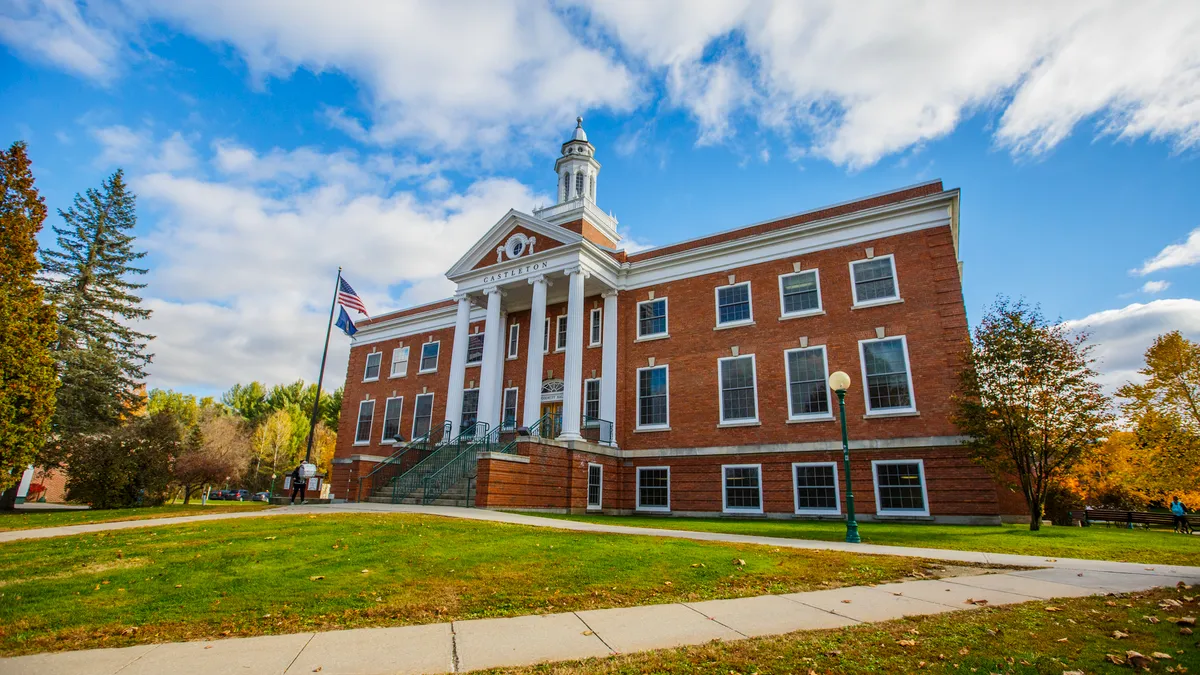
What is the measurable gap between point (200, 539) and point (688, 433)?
17324 millimetres

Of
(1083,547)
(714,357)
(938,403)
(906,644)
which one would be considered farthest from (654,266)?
(906,644)

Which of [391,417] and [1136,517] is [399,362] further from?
[1136,517]

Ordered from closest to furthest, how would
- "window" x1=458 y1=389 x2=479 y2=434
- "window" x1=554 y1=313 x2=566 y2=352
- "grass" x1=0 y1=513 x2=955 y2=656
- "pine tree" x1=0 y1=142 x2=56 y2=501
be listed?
"grass" x1=0 y1=513 x2=955 y2=656, "pine tree" x1=0 y1=142 x2=56 y2=501, "window" x1=554 y1=313 x2=566 y2=352, "window" x1=458 y1=389 x2=479 y2=434

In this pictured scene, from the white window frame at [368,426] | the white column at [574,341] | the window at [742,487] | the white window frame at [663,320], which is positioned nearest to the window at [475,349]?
the white column at [574,341]

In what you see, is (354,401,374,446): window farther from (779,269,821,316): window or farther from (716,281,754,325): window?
(779,269,821,316): window

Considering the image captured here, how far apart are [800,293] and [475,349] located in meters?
17.6

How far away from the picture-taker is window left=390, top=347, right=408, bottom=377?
36.1 metres

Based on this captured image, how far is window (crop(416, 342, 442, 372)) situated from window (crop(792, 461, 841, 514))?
21.8 meters

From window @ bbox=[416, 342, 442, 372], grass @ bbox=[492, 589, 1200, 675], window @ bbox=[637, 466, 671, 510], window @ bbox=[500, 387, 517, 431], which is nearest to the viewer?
grass @ bbox=[492, 589, 1200, 675]

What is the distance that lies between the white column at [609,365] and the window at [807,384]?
755 centimetres

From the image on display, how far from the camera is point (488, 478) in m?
19.0

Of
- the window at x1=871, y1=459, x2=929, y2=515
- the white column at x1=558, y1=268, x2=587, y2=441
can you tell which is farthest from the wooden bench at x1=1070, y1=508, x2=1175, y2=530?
the white column at x1=558, y1=268, x2=587, y2=441

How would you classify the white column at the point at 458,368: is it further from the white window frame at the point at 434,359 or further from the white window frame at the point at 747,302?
the white window frame at the point at 747,302

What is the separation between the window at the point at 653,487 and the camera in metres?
24.0
